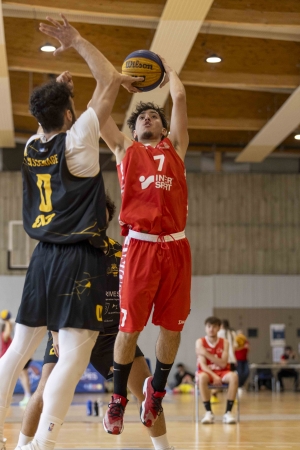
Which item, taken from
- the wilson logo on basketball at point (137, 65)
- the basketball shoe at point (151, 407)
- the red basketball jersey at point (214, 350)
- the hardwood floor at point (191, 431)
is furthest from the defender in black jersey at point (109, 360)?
the red basketball jersey at point (214, 350)

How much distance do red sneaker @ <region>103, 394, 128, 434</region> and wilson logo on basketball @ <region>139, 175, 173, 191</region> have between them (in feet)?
5.07

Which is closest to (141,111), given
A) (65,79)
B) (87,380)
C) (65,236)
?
(65,79)

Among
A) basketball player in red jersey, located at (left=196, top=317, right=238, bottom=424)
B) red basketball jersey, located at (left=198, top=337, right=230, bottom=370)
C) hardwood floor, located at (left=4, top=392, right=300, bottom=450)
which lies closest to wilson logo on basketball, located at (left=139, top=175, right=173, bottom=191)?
hardwood floor, located at (left=4, top=392, right=300, bottom=450)

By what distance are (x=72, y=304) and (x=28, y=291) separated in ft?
1.04

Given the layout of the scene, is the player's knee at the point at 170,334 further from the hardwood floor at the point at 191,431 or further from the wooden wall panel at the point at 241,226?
the wooden wall panel at the point at 241,226

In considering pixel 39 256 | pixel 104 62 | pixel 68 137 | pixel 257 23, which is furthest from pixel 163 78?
pixel 257 23

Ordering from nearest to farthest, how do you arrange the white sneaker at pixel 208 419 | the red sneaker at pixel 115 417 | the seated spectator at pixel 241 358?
the red sneaker at pixel 115 417 → the white sneaker at pixel 208 419 → the seated spectator at pixel 241 358

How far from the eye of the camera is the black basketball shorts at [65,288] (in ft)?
12.4

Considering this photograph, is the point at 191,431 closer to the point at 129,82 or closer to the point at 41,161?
the point at 129,82

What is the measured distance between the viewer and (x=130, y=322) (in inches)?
190

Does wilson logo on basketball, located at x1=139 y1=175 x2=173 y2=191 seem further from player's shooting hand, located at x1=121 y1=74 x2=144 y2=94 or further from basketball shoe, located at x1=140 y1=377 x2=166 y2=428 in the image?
basketball shoe, located at x1=140 y1=377 x2=166 y2=428

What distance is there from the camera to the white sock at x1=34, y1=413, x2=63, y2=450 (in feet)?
11.8

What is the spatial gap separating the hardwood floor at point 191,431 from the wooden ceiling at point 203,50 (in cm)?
620

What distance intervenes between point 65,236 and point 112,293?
1.85 meters
